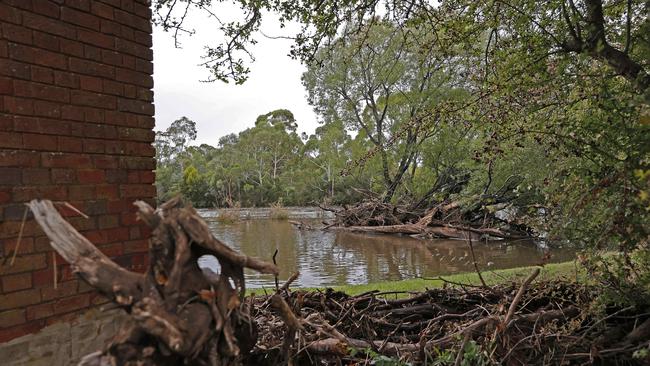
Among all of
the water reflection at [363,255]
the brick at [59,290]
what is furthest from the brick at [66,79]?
the water reflection at [363,255]

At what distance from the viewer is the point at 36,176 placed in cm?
291

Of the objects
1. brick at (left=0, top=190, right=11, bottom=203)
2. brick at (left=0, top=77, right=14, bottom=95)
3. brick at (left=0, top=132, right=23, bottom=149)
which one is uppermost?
brick at (left=0, top=77, right=14, bottom=95)

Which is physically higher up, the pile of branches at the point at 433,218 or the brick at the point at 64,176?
the brick at the point at 64,176

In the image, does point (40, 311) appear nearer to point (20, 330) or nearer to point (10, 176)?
point (20, 330)

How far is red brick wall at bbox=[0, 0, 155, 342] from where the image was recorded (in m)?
2.78

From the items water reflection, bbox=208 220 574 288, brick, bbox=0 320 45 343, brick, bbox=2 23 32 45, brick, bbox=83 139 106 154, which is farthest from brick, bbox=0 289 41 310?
water reflection, bbox=208 220 574 288

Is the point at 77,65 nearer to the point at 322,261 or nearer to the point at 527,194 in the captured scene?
the point at 322,261

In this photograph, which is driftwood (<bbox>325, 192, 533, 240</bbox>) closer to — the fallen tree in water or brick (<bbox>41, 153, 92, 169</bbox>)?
the fallen tree in water

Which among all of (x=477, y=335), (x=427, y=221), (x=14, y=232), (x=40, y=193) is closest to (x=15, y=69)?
(x=40, y=193)

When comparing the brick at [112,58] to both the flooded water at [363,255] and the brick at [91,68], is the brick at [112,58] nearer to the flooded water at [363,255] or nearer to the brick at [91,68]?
the brick at [91,68]

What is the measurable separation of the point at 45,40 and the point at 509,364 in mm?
3835

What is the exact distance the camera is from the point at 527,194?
16188mm

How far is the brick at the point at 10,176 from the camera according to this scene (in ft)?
8.99

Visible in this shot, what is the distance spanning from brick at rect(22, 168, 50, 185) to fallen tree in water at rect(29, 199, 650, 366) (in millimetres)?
1367
